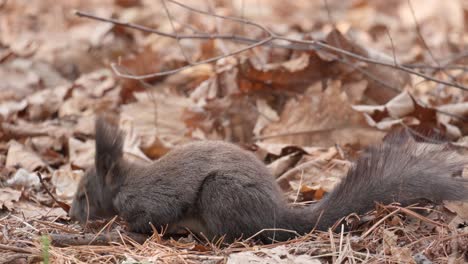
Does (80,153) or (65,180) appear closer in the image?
(65,180)

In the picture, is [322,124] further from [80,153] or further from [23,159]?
[23,159]

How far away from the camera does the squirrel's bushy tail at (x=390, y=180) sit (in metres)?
3.31

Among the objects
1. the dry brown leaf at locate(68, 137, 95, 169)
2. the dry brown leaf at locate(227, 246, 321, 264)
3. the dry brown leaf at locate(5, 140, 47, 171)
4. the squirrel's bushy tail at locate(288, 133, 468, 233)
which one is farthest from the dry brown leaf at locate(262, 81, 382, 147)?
the dry brown leaf at locate(227, 246, 321, 264)

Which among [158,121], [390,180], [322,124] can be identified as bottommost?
[158,121]

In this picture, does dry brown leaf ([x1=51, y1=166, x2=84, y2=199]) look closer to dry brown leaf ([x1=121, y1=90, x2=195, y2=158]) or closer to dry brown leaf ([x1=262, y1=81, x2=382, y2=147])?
dry brown leaf ([x1=121, y1=90, x2=195, y2=158])

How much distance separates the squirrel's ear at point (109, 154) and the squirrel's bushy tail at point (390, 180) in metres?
1.06

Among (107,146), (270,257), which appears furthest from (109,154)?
(270,257)

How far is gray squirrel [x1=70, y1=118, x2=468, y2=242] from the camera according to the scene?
3.38m

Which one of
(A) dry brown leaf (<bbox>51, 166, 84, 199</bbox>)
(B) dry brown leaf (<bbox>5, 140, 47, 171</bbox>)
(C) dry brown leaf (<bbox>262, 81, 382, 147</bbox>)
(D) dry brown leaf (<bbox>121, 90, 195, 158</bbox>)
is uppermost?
(C) dry brown leaf (<bbox>262, 81, 382, 147</bbox>)

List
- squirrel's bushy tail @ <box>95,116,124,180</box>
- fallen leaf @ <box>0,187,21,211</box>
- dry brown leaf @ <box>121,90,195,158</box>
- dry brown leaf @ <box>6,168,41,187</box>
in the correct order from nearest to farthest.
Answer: squirrel's bushy tail @ <box>95,116,124,180</box>, fallen leaf @ <box>0,187,21,211</box>, dry brown leaf @ <box>6,168,41,187</box>, dry brown leaf @ <box>121,90,195,158</box>

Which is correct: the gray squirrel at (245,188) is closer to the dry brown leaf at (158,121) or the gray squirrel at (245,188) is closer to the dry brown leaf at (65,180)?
the dry brown leaf at (65,180)

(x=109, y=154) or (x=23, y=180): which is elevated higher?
(x=109, y=154)

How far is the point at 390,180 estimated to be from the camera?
342 centimetres

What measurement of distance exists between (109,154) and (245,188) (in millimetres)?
877
